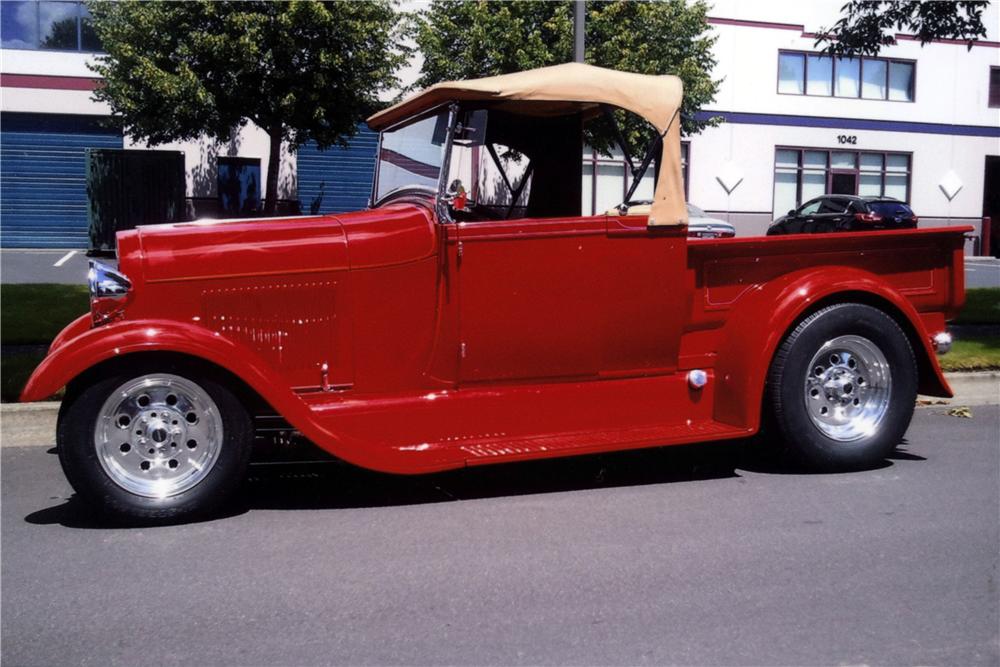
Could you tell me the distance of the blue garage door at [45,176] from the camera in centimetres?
2523

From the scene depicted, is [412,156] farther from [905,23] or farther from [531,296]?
[905,23]

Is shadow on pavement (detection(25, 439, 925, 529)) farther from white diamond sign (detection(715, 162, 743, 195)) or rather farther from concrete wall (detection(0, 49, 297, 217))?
white diamond sign (detection(715, 162, 743, 195))

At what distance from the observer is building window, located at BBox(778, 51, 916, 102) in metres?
30.5

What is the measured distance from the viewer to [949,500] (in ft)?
15.7

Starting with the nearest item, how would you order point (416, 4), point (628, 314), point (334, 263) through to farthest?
point (334, 263), point (628, 314), point (416, 4)

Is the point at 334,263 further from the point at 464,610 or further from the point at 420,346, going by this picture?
the point at 464,610

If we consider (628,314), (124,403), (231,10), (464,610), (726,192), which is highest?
(231,10)

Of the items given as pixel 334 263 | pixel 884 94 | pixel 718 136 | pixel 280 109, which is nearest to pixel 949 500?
pixel 334 263

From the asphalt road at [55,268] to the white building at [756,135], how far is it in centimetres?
246

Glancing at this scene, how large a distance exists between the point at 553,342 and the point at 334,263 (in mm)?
1198

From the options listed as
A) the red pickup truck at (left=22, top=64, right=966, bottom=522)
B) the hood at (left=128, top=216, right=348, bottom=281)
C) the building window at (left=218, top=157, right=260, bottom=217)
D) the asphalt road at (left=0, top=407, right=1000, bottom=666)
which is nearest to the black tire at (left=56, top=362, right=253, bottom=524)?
the red pickup truck at (left=22, top=64, right=966, bottom=522)

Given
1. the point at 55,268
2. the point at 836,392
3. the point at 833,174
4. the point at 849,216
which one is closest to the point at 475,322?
the point at 836,392

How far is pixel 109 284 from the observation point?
4.45 meters

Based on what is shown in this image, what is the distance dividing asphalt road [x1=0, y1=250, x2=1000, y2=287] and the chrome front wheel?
42.5 feet
